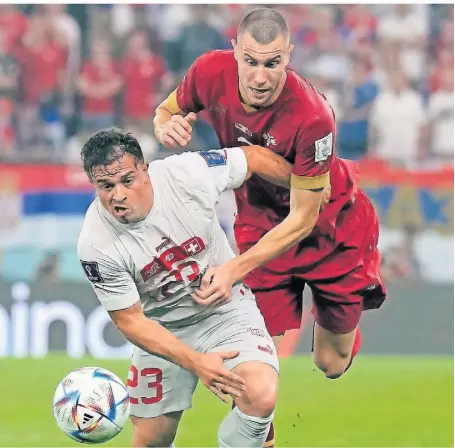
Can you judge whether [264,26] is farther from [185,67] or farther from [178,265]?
[185,67]

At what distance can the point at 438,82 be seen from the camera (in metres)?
13.8

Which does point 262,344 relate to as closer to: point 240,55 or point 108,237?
point 108,237

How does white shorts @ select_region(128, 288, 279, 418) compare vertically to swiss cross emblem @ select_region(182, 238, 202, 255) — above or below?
below

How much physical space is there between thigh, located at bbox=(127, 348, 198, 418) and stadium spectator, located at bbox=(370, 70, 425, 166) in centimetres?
729

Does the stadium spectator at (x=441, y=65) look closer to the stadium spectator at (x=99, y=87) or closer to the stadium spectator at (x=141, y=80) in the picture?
the stadium spectator at (x=141, y=80)

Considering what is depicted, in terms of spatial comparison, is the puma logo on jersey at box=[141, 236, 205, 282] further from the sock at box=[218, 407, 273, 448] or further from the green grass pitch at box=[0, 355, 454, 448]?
the green grass pitch at box=[0, 355, 454, 448]

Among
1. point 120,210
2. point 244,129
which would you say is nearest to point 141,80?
point 244,129

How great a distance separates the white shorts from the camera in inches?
228

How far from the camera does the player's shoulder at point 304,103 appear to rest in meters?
5.88

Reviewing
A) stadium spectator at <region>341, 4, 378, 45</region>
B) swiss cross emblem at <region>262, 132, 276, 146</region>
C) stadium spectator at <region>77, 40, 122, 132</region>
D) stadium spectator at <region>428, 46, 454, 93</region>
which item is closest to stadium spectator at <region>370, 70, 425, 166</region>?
stadium spectator at <region>428, 46, 454, 93</region>

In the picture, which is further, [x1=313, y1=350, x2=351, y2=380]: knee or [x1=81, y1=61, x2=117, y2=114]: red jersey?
[x1=81, y1=61, x2=117, y2=114]: red jersey

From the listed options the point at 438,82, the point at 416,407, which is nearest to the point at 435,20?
the point at 438,82

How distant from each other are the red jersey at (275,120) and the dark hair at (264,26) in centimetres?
33

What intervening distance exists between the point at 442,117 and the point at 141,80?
11.6 ft
